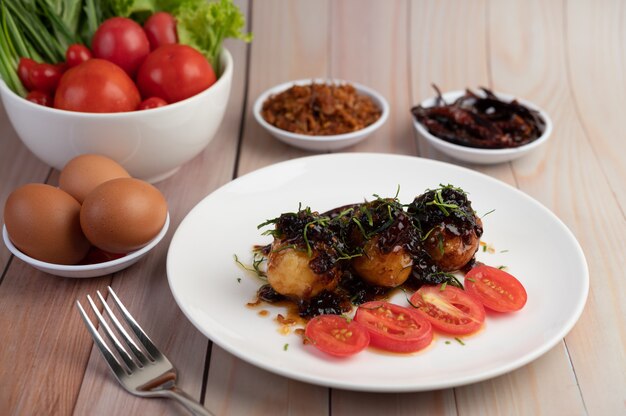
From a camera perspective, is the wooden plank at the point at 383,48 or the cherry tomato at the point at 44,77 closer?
the cherry tomato at the point at 44,77

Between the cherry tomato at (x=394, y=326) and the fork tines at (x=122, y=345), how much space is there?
811mm

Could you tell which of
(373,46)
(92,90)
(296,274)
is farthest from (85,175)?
(373,46)

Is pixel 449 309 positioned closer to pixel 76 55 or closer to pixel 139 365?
pixel 139 365

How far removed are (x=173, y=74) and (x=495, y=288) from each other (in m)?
2.08

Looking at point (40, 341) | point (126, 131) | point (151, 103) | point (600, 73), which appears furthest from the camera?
point (600, 73)

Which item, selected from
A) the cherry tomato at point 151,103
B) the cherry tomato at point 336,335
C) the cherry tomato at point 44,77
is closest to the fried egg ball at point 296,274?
the cherry tomato at point 336,335

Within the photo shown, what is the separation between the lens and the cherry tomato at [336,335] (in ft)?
8.38

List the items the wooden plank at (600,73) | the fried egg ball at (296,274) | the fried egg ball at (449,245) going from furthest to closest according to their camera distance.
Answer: the wooden plank at (600,73) → the fried egg ball at (449,245) → the fried egg ball at (296,274)

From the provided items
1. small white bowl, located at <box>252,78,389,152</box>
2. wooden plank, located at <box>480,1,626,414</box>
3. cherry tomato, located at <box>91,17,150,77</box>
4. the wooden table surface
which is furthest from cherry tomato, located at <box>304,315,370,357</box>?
cherry tomato, located at <box>91,17,150,77</box>

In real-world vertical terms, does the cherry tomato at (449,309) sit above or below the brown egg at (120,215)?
below

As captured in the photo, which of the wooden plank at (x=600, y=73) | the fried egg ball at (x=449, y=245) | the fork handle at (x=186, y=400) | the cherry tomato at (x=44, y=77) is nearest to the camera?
the fork handle at (x=186, y=400)

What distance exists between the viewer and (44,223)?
301 centimetres

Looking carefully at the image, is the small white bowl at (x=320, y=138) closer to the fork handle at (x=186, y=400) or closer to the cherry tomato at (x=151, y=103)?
the cherry tomato at (x=151, y=103)

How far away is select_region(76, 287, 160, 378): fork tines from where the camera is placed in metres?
2.65
